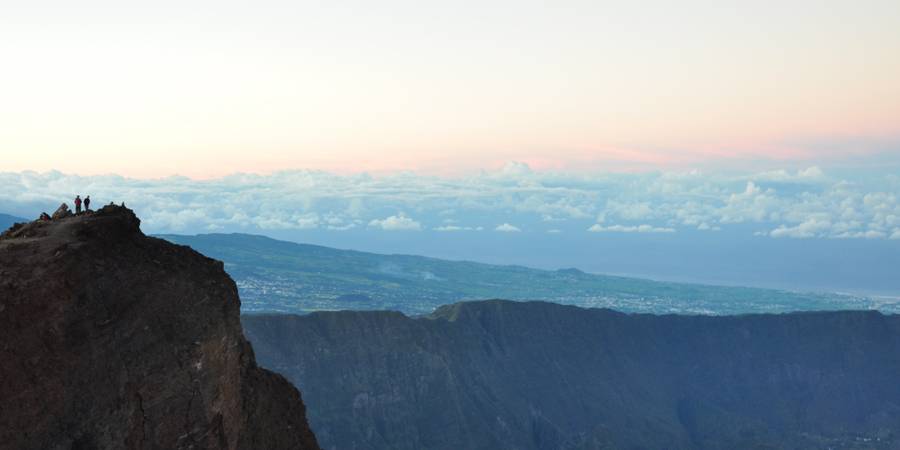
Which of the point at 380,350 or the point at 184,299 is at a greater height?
the point at 184,299

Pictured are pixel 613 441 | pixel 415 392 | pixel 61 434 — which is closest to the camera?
pixel 61 434

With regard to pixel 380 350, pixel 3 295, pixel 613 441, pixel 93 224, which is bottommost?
pixel 613 441

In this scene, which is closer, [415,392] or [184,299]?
[184,299]

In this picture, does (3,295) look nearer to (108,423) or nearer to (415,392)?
(108,423)

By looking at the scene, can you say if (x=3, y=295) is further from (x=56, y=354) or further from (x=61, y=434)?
(x=61, y=434)

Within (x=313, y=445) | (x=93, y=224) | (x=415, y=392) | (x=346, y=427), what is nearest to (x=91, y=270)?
(x=93, y=224)

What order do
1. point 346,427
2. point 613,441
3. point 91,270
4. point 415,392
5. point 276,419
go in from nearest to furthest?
point 91,270 → point 276,419 → point 346,427 → point 415,392 → point 613,441
